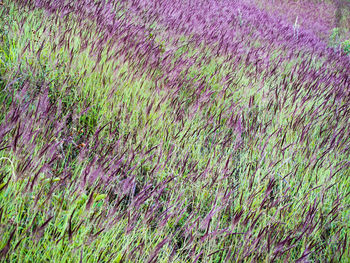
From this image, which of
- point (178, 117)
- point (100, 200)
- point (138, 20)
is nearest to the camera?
point (100, 200)

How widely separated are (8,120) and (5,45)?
3.96ft

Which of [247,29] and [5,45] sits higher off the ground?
[247,29]

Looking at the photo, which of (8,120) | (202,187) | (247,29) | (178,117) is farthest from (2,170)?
(247,29)

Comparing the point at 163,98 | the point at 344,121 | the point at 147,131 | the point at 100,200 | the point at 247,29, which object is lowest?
the point at 100,200

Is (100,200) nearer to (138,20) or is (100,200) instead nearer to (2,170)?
(2,170)

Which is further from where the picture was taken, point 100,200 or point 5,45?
point 5,45

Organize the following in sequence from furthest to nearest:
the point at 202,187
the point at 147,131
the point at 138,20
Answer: the point at 138,20 < the point at 147,131 < the point at 202,187

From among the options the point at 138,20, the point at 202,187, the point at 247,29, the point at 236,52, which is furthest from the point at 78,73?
the point at 247,29

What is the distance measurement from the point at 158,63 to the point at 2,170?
6.14 ft

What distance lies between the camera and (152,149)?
63.9 inches

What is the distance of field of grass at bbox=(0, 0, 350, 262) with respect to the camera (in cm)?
109

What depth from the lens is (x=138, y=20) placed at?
3611 mm

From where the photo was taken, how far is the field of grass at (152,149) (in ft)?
3.59

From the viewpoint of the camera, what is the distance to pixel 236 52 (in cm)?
366
